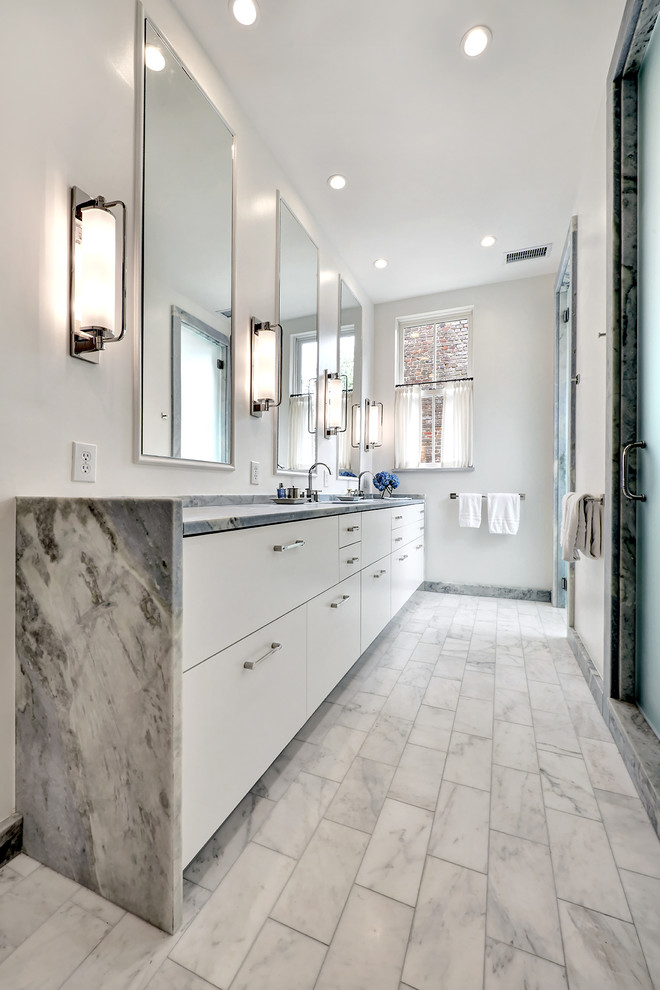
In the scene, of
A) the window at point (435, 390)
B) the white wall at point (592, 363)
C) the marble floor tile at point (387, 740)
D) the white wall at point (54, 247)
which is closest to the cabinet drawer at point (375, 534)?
the marble floor tile at point (387, 740)

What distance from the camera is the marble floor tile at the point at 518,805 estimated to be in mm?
1178

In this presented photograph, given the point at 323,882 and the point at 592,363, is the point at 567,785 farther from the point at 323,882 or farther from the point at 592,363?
the point at 592,363

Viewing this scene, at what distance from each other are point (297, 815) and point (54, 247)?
1.75 m

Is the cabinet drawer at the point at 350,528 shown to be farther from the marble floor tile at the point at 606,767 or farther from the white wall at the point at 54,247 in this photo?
the marble floor tile at the point at 606,767

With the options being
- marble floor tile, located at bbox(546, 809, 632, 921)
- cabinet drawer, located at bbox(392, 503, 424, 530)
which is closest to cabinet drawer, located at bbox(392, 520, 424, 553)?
cabinet drawer, located at bbox(392, 503, 424, 530)

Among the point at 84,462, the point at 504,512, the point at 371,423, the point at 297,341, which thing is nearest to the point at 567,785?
the point at 84,462

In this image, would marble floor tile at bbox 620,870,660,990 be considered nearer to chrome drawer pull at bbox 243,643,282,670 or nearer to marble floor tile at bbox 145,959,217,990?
marble floor tile at bbox 145,959,217,990

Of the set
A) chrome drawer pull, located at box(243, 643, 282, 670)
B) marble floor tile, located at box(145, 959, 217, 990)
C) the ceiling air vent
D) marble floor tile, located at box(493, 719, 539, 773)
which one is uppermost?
the ceiling air vent

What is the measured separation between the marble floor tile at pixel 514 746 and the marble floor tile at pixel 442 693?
216 mm

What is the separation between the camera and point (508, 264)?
3506mm

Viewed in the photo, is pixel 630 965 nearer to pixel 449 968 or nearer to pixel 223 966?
pixel 449 968

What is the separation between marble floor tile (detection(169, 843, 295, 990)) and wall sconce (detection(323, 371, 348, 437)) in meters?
2.44

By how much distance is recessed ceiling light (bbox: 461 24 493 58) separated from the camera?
1727 mm

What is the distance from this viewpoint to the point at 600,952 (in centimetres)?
86
